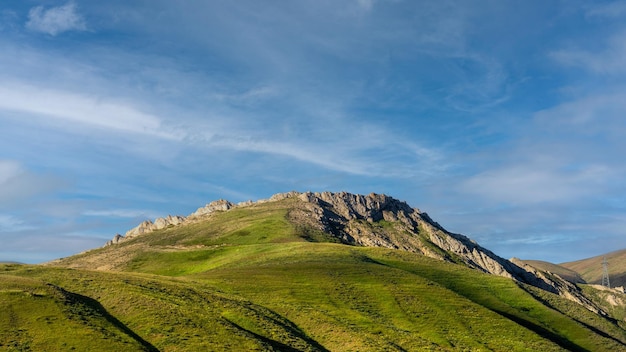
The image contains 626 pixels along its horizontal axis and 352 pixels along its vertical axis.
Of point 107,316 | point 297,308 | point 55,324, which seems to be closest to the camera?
point 55,324

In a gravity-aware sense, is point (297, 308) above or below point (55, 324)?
above

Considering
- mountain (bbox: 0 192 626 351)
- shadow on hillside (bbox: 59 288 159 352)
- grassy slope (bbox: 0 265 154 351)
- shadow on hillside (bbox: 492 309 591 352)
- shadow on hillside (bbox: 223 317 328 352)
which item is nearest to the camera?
grassy slope (bbox: 0 265 154 351)

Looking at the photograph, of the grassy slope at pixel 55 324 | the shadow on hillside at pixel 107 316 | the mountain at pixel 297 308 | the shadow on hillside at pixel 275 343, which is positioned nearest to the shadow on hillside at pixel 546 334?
the mountain at pixel 297 308

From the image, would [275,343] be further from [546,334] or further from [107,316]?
[546,334]

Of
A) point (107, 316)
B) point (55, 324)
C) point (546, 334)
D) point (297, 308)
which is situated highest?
point (297, 308)

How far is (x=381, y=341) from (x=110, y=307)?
41.6 meters

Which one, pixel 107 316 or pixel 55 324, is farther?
pixel 107 316

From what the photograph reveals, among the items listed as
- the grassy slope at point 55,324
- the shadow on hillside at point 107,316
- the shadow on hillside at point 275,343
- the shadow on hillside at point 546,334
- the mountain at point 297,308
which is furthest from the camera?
the shadow on hillside at point 546,334

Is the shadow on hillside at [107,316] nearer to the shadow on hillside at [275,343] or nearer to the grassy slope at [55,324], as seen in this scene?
the grassy slope at [55,324]

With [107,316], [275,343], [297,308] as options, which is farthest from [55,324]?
[297,308]

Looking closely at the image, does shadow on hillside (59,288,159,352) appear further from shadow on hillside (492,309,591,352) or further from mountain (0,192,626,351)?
shadow on hillside (492,309,591,352)

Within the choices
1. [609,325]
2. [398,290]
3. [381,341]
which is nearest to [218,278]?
[398,290]

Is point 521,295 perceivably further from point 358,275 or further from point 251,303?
point 251,303

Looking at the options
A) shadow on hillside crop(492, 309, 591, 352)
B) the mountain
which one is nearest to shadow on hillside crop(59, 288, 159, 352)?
the mountain
